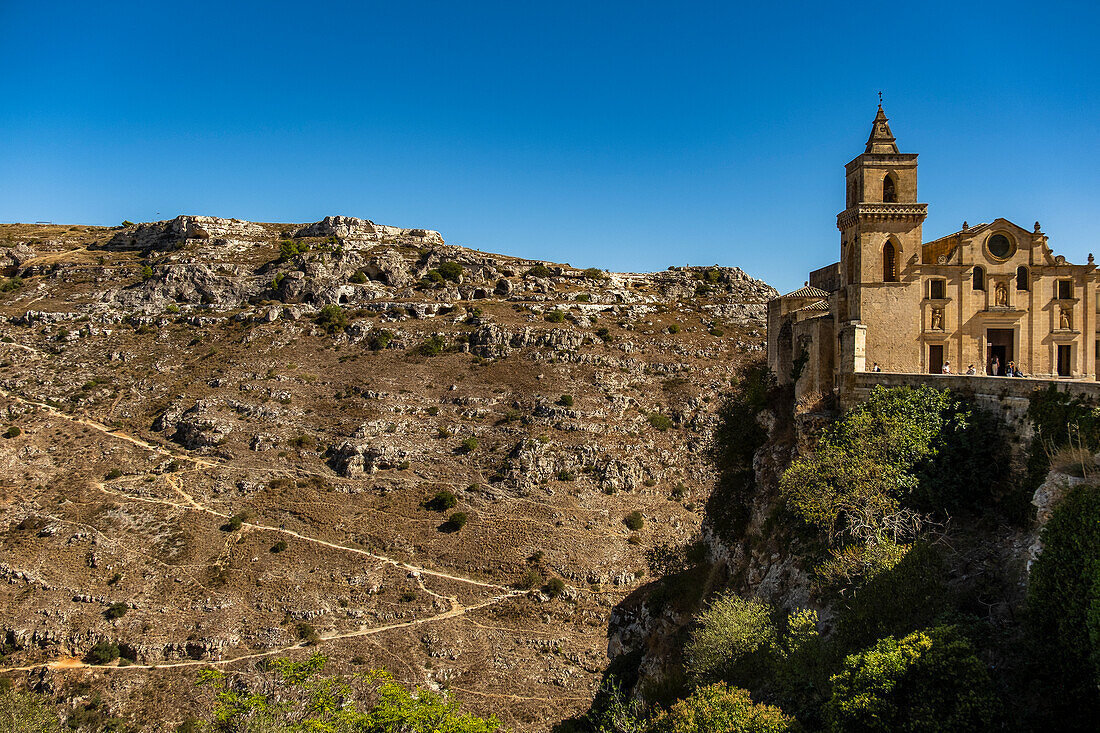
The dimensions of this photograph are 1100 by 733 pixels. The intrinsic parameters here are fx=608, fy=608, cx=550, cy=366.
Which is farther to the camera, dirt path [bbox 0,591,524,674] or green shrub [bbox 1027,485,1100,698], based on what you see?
dirt path [bbox 0,591,524,674]

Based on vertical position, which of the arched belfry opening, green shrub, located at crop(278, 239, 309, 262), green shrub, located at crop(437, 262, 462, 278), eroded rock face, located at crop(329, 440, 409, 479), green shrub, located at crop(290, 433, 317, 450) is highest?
green shrub, located at crop(278, 239, 309, 262)

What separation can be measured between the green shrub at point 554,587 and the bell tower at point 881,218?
2373 centimetres

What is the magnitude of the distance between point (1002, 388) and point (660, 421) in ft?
110

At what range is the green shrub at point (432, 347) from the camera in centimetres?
5588

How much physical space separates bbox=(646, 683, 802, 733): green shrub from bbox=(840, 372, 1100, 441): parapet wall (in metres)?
9.91

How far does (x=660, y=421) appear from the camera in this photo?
164ft

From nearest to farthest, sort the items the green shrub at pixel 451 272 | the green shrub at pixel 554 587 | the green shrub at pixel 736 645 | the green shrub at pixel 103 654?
the green shrub at pixel 736 645 → the green shrub at pixel 103 654 → the green shrub at pixel 554 587 → the green shrub at pixel 451 272

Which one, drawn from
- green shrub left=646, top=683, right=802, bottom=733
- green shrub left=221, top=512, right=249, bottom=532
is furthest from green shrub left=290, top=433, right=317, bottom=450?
green shrub left=646, top=683, right=802, bottom=733

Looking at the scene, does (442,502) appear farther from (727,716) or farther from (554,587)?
(727,716)

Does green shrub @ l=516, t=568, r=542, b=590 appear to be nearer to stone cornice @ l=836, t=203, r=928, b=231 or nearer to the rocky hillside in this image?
the rocky hillside

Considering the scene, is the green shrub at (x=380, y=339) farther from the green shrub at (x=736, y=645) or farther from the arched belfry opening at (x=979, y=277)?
the arched belfry opening at (x=979, y=277)

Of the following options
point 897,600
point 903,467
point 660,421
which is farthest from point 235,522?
point 897,600

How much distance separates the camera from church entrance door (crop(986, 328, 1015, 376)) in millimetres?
22188

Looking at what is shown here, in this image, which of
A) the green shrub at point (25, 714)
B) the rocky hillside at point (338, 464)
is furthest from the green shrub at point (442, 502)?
the green shrub at point (25, 714)
